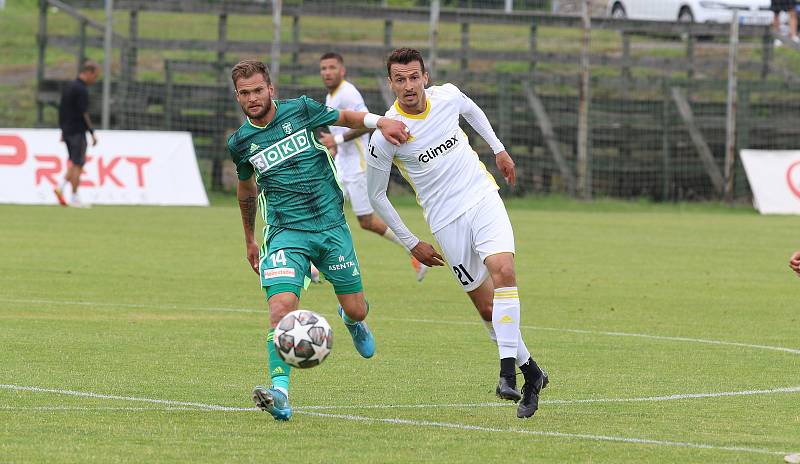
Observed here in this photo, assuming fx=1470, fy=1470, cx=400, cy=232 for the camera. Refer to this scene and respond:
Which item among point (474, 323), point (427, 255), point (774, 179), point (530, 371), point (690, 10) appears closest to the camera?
point (530, 371)

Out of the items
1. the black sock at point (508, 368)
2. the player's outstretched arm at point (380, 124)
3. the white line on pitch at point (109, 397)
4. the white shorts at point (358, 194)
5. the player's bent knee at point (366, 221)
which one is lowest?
the player's bent knee at point (366, 221)

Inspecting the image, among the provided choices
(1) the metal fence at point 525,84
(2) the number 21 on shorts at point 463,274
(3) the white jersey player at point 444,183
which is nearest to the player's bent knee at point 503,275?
(3) the white jersey player at point 444,183

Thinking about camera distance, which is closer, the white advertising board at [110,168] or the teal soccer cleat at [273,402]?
the teal soccer cleat at [273,402]

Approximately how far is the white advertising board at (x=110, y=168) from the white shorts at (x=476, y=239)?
18294 millimetres

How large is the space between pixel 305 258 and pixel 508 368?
4.59 ft

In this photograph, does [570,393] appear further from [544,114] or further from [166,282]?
[544,114]

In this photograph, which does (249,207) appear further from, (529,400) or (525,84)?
(525,84)

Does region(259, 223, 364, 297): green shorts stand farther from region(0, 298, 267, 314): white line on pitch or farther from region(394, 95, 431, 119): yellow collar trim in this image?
region(0, 298, 267, 314): white line on pitch

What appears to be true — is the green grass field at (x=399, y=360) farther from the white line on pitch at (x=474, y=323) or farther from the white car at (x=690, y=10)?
the white car at (x=690, y=10)

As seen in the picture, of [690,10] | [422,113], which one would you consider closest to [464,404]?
[422,113]

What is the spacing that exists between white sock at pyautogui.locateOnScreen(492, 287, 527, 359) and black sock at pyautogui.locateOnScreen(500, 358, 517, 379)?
0.08 feet

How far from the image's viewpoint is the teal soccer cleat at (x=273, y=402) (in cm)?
801

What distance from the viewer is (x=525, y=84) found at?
102ft

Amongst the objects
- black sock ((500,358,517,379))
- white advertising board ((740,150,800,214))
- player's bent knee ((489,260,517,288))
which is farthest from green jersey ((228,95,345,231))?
white advertising board ((740,150,800,214))
